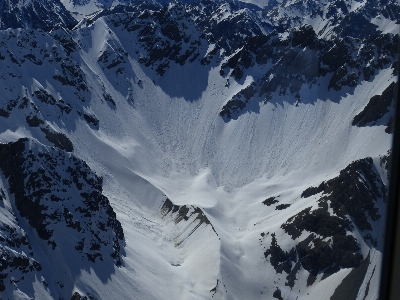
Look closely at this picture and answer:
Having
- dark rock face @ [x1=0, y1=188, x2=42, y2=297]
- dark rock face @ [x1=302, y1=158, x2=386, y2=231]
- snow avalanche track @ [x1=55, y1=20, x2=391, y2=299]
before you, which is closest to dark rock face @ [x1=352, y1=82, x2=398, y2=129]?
snow avalanche track @ [x1=55, y1=20, x2=391, y2=299]

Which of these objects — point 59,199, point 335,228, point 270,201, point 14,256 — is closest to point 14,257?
point 14,256

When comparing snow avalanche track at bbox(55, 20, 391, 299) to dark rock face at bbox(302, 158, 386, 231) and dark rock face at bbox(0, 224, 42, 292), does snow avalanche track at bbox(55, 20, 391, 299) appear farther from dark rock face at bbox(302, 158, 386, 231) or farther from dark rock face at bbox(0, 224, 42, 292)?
dark rock face at bbox(0, 224, 42, 292)

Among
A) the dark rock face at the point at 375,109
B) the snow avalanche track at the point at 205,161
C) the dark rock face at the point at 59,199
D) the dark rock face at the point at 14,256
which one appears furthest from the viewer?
the dark rock face at the point at 375,109

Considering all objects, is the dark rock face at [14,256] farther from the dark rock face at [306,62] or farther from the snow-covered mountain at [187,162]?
the dark rock face at [306,62]

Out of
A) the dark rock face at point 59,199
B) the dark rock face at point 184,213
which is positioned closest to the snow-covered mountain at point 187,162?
the dark rock face at point 59,199

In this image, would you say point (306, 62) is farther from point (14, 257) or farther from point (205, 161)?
point (14, 257)

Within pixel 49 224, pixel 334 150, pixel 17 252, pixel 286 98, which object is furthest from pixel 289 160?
pixel 17 252
